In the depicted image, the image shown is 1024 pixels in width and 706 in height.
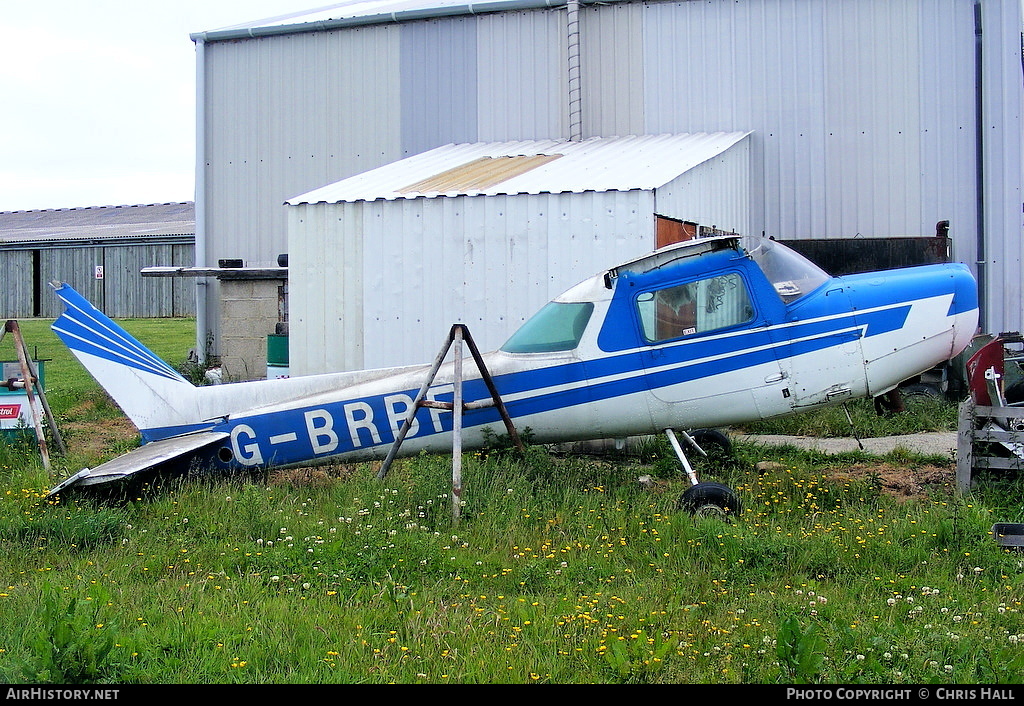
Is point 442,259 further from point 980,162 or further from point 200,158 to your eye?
point 200,158

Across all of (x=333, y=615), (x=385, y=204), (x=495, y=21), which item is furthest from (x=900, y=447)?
(x=495, y=21)

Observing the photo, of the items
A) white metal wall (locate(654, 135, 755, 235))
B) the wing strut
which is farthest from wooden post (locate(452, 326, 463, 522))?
white metal wall (locate(654, 135, 755, 235))

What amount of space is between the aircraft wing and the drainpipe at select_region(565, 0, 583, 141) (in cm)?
863

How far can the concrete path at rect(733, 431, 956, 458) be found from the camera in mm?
10242

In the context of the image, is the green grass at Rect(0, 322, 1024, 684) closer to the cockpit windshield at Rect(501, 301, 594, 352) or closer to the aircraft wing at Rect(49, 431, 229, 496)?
the aircraft wing at Rect(49, 431, 229, 496)

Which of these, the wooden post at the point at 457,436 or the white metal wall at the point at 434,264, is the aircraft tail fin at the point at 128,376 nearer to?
the wooden post at the point at 457,436

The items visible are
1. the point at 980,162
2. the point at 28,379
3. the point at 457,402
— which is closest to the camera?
the point at 457,402

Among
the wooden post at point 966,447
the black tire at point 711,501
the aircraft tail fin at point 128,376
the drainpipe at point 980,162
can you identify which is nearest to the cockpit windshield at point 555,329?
the black tire at point 711,501

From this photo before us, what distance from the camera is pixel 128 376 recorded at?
8180 mm

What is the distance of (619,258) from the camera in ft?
32.9

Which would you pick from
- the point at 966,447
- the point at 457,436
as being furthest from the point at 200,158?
the point at 966,447

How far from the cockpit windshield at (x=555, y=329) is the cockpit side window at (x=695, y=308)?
49cm

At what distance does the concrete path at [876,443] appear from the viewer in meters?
10.2

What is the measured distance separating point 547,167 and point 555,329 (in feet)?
15.5
